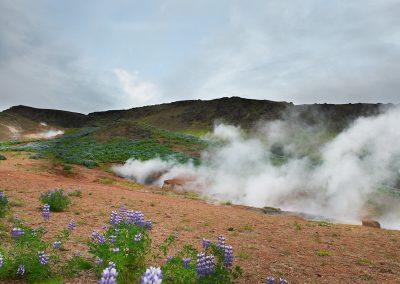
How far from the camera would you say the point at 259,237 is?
553 inches

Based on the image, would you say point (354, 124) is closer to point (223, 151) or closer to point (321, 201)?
point (223, 151)

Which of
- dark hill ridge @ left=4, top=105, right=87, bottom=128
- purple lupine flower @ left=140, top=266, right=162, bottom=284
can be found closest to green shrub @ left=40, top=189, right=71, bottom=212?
purple lupine flower @ left=140, top=266, right=162, bottom=284

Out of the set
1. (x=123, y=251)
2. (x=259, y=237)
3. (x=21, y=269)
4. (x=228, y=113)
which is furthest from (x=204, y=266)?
(x=228, y=113)

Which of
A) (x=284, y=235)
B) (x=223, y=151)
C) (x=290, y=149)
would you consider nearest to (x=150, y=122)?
(x=290, y=149)

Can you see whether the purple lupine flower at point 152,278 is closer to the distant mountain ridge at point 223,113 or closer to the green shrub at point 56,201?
the green shrub at point 56,201

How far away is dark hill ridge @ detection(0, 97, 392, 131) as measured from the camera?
297 feet

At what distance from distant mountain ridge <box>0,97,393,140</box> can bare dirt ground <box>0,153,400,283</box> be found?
73.7 meters

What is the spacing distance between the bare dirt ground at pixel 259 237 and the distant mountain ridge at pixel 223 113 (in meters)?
73.7

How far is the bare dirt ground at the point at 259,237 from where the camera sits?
10148mm

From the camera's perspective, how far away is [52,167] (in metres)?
33.5

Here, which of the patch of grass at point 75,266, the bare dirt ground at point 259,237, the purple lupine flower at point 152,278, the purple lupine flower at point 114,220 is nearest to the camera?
the purple lupine flower at point 152,278

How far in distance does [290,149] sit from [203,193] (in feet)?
145

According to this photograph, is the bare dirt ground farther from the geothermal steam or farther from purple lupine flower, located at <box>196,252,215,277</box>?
the geothermal steam

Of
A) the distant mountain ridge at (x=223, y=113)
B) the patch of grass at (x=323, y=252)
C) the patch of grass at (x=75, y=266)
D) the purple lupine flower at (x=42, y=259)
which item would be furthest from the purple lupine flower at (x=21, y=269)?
the distant mountain ridge at (x=223, y=113)
